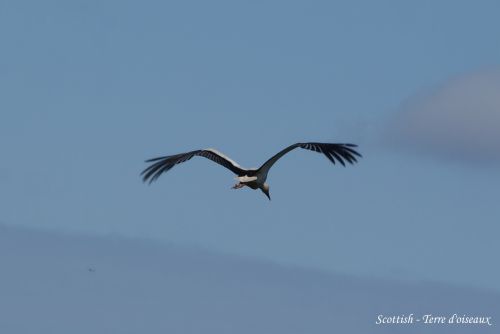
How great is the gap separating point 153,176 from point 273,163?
5.86m

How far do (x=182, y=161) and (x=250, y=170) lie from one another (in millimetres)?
3336

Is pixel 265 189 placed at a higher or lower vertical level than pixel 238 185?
higher

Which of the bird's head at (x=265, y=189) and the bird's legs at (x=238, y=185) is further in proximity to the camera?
the bird's head at (x=265, y=189)

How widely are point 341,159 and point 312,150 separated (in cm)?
183

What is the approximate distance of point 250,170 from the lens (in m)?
119

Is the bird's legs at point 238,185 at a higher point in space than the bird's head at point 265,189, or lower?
lower

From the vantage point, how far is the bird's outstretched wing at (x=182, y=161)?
11610 cm

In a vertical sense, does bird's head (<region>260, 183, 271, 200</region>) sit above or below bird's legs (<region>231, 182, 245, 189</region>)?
above

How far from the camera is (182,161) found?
117688 millimetres

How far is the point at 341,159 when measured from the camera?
115 m

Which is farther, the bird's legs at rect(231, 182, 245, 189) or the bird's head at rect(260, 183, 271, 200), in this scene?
the bird's head at rect(260, 183, 271, 200)

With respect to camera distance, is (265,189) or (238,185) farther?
(265,189)

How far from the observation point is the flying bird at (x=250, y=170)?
11556cm

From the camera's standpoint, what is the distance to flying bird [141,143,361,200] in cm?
11556
